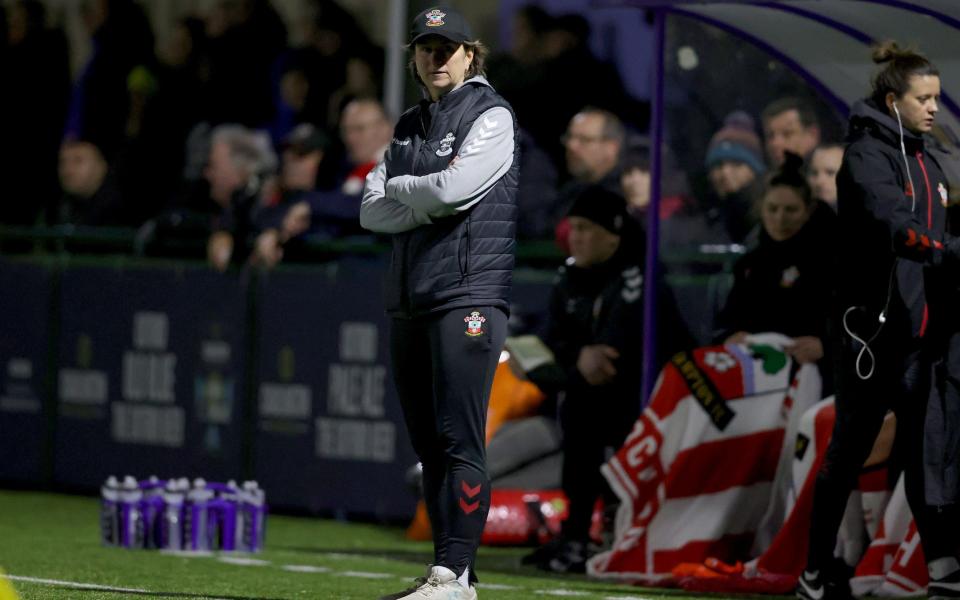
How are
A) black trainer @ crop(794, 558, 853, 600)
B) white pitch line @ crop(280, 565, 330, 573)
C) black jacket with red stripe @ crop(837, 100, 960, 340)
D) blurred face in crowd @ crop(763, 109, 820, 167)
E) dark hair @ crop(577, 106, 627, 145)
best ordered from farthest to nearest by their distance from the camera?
dark hair @ crop(577, 106, 627, 145) → blurred face in crowd @ crop(763, 109, 820, 167) → white pitch line @ crop(280, 565, 330, 573) → black trainer @ crop(794, 558, 853, 600) → black jacket with red stripe @ crop(837, 100, 960, 340)

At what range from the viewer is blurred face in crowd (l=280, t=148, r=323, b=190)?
42.8 feet

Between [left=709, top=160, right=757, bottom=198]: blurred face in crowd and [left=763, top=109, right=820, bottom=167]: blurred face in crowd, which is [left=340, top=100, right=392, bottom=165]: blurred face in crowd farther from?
[left=763, top=109, right=820, bottom=167]: blurred face in crowd

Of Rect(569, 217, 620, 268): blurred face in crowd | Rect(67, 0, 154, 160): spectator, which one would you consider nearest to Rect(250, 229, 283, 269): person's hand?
Rect(569, 217, 620, 268): blurred face in crowd

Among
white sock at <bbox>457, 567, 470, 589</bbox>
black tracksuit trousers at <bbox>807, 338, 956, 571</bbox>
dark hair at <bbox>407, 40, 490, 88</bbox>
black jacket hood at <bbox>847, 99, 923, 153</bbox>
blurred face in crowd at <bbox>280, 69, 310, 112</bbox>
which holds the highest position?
blurred face in crowd at <bbox>280, 69, 310, 112</bbox>

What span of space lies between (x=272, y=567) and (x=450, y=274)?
9.70ft

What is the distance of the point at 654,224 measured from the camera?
1013 cm

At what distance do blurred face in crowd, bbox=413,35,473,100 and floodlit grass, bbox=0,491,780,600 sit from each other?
7.01 feet

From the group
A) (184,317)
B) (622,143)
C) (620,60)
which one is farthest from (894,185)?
(184,317)

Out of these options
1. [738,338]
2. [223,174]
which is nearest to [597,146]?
[738,338]

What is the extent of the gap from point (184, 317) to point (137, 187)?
2.20 metres

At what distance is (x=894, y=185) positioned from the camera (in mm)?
7742

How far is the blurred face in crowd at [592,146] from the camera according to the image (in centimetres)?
1130

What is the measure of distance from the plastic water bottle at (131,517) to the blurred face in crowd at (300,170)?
11.0 feet

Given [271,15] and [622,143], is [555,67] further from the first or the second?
[271,15]
